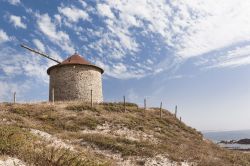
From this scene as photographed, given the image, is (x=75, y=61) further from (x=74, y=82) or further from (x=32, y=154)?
(x=32, y=154)

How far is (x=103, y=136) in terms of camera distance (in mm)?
27078

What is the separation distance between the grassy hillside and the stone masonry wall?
251 inches

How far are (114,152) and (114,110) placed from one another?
57.9ft

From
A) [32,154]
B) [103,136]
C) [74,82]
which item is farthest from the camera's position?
[74,82]

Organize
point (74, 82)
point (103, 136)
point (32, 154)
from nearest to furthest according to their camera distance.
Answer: point (32, 154)
point (103, 136)
point (74, 82)

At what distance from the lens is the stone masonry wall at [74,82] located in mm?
47500

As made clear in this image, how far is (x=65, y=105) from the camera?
38.0 m

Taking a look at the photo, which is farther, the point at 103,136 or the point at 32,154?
the point at 103,136

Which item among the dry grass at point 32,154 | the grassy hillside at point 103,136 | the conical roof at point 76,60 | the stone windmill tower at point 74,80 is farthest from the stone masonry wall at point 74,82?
the dry grass at point 32,154

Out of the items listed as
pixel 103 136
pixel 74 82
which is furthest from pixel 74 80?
pixel 103 136

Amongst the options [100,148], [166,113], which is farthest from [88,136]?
[166,113]

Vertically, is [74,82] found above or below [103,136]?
above

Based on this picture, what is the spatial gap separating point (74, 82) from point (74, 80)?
12.0 inches

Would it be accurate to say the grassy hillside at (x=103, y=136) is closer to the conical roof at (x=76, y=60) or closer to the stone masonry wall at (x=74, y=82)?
the stone masonry wall at (x=74, y=82)
